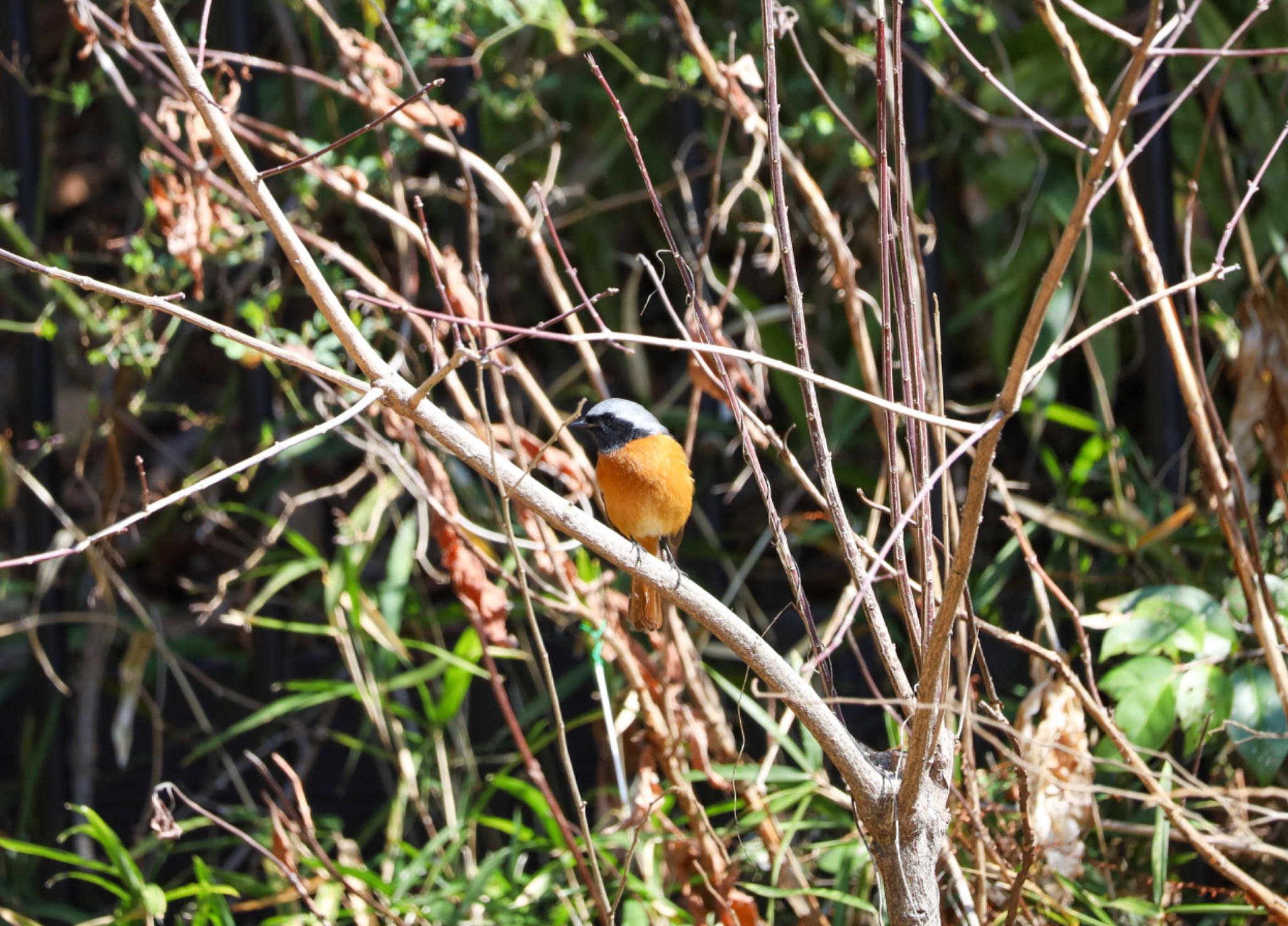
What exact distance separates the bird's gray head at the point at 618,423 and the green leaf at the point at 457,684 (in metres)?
0.60

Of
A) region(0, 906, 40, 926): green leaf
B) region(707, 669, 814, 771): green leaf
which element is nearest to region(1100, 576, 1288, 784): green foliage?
region(707, 669, 814, 771): green leaf

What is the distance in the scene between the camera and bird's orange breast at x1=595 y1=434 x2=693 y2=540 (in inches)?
99.3

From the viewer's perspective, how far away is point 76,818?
3262 mm

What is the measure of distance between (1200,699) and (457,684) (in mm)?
1594

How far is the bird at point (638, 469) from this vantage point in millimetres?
2523

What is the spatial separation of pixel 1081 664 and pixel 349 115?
263 cm

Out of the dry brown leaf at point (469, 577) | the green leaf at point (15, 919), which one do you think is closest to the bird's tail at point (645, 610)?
the dry brown leaf at point (469, 577)

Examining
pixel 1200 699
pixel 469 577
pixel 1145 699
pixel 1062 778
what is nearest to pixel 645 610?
pixel 469 577

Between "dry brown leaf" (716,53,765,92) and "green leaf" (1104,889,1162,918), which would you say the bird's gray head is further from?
"green leaf" (1104,889,1162,918)

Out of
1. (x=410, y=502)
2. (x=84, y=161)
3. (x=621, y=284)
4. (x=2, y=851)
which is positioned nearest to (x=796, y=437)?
(x=621, y=284)

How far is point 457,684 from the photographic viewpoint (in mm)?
2867

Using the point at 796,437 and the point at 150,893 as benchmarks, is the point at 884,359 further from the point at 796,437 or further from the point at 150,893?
the point at 796,437

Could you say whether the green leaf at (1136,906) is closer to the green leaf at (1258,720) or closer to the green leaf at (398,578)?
the green leaf at (1258,720)

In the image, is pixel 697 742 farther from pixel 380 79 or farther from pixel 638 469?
pixel 380 79
